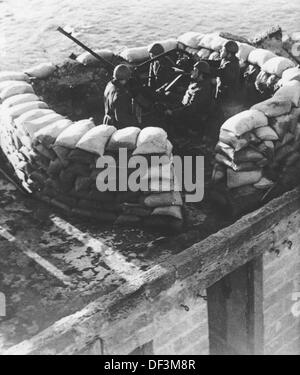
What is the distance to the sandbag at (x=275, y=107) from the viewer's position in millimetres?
6180

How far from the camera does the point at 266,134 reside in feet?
19.7

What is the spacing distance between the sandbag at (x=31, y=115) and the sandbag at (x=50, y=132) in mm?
329

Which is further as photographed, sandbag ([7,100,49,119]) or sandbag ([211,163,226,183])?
sandbag ([7,100,49,119])

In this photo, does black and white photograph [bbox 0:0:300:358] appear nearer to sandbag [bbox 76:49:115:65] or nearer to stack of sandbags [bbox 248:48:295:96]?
stack of sandbags [bbox 248:48:295:96]

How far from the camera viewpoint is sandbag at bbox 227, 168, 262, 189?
5.93 metres

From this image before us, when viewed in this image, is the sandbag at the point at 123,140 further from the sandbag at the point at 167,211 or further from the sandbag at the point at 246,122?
the sandbag at the point at 246,122

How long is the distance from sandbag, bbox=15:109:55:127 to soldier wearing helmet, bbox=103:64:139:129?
80 cm

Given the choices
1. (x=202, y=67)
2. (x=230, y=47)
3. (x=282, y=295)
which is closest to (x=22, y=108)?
(x=202, y=67)

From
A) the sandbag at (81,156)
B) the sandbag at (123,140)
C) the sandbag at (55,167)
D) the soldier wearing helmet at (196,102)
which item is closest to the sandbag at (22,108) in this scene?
the sandbag at (55,167)

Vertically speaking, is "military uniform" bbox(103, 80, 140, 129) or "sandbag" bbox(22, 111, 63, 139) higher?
"sandbag" bbox(22, 111, 63, 139)

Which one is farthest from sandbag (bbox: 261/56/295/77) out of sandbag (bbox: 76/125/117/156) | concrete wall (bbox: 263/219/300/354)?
sandbag (bbox: 76/125/117/156)
